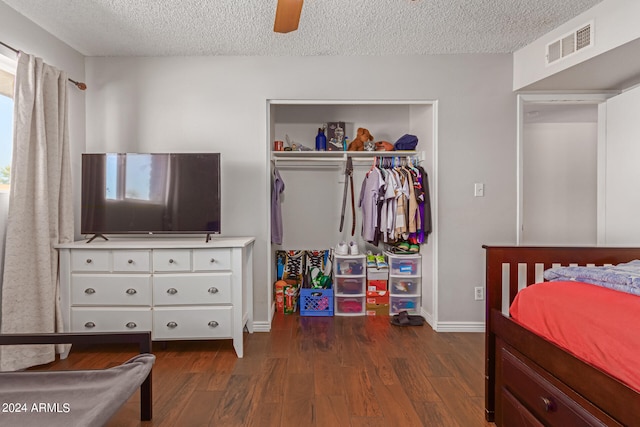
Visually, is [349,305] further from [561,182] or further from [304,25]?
[561,182]

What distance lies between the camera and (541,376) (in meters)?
1.39

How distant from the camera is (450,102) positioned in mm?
3131

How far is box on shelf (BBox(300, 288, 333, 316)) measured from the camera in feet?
11.6

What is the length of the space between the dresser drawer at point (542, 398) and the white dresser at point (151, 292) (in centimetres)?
178

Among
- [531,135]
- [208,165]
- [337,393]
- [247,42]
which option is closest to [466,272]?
[337,393]

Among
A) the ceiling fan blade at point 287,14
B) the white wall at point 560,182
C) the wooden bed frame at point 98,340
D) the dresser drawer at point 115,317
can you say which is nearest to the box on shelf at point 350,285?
the dresser drawer at point 115,317

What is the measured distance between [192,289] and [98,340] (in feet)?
A: 2.98

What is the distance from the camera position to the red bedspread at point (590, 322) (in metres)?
1.05

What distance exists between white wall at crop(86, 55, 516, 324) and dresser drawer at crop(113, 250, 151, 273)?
84 centimetres

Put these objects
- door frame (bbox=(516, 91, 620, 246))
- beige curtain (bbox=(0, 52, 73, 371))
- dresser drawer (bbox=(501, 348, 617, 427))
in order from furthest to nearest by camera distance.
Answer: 1. door frame (bbox=(516, 91, 620, 246))
2. beige curtain (bbox=(0, 52, 73, 371))
3. dresser drawer (bbox=(501, 348, 617, 427))

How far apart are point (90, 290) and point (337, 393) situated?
1955 millimetres

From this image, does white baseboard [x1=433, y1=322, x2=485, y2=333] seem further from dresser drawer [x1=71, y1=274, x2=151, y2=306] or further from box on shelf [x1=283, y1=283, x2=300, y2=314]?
dresser drawer [x1=71, y1=274, x2=151, y2=306]

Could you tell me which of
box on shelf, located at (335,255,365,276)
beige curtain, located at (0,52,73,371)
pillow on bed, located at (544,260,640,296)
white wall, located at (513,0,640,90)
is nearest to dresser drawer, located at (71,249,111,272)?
beige curtain, located at (0,52,73,371)

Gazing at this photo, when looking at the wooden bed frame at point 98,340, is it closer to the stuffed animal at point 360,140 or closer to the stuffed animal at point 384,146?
the stuffed animal at point 360,140
